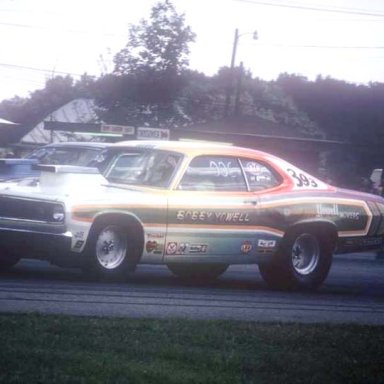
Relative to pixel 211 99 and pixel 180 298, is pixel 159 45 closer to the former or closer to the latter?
pixel 211 99

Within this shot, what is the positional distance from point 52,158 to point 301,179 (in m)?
6.83

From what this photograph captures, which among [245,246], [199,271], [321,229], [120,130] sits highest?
[120,130]

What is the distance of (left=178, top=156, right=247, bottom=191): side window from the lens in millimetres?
9594

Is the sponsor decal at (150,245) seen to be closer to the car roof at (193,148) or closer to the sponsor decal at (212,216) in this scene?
the sponsor decal at (212,216)

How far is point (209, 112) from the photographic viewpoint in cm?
4556

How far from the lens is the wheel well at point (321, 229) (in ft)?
32.4


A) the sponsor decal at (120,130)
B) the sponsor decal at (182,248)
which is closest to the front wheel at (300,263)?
the sponsor decal at (182,248)

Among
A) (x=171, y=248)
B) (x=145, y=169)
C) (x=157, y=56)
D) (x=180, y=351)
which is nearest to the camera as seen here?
(x=180, y=351)

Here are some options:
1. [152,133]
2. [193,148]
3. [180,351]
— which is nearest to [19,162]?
[193,148]

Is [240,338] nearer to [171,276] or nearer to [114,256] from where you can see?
[114,256]

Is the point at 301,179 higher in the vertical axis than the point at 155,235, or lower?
higher

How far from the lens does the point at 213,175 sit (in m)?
9.76

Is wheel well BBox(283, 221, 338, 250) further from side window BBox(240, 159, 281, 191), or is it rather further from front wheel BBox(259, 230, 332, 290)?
side window BBox(240, 159, 281, 191)

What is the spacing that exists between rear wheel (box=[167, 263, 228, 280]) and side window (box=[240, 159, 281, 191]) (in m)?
1.04
